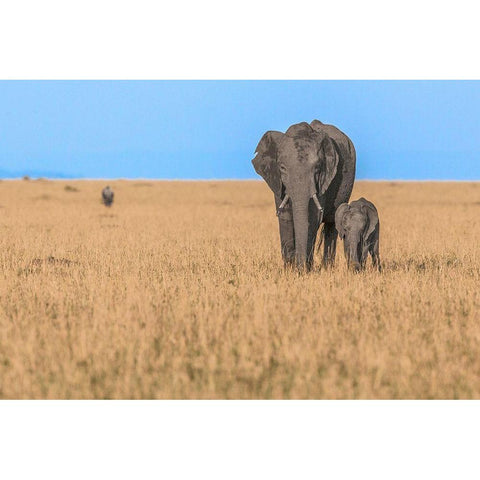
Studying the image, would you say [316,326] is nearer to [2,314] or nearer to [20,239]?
[2,314]

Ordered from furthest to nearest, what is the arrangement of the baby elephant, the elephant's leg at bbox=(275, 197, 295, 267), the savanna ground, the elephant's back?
the elephant's back → the elephant's leg at bbox=(275, 197, 295, 267) → the baby elephant → the savanna ground

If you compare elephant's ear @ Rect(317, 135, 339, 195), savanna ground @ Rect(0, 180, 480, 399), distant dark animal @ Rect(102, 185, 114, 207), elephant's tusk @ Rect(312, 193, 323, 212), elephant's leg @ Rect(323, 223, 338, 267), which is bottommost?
savanna ground @ Rect(0, 180, 480, 399)

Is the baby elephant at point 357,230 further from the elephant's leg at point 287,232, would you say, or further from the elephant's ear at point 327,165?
the elephant's leg at point 287,232

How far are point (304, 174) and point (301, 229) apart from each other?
2.75ft

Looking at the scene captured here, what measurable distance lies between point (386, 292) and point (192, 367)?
12.8 feet

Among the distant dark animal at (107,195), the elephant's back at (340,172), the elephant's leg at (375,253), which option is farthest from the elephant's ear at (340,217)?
the distant dark animal at (107,195)

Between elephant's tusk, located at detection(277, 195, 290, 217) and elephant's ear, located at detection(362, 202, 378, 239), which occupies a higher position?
elephant's tusk, located at detection(277, 195, 290, 217)

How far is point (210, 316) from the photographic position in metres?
7.67

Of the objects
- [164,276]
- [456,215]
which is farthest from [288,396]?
[456,215]

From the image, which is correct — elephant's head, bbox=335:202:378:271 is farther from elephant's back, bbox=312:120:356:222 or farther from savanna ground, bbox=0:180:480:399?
elephant's back, bbox=312:120:356:222

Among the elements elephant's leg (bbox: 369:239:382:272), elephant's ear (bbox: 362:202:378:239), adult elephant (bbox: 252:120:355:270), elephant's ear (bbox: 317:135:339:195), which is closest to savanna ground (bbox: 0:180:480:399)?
elephant's leg (bbox: 369:239:382:272)

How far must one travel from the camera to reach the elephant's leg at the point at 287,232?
35.8 feet

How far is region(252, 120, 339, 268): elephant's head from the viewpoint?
10.3 metres

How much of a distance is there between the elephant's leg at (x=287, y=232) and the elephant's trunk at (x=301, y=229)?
48 centimetres
